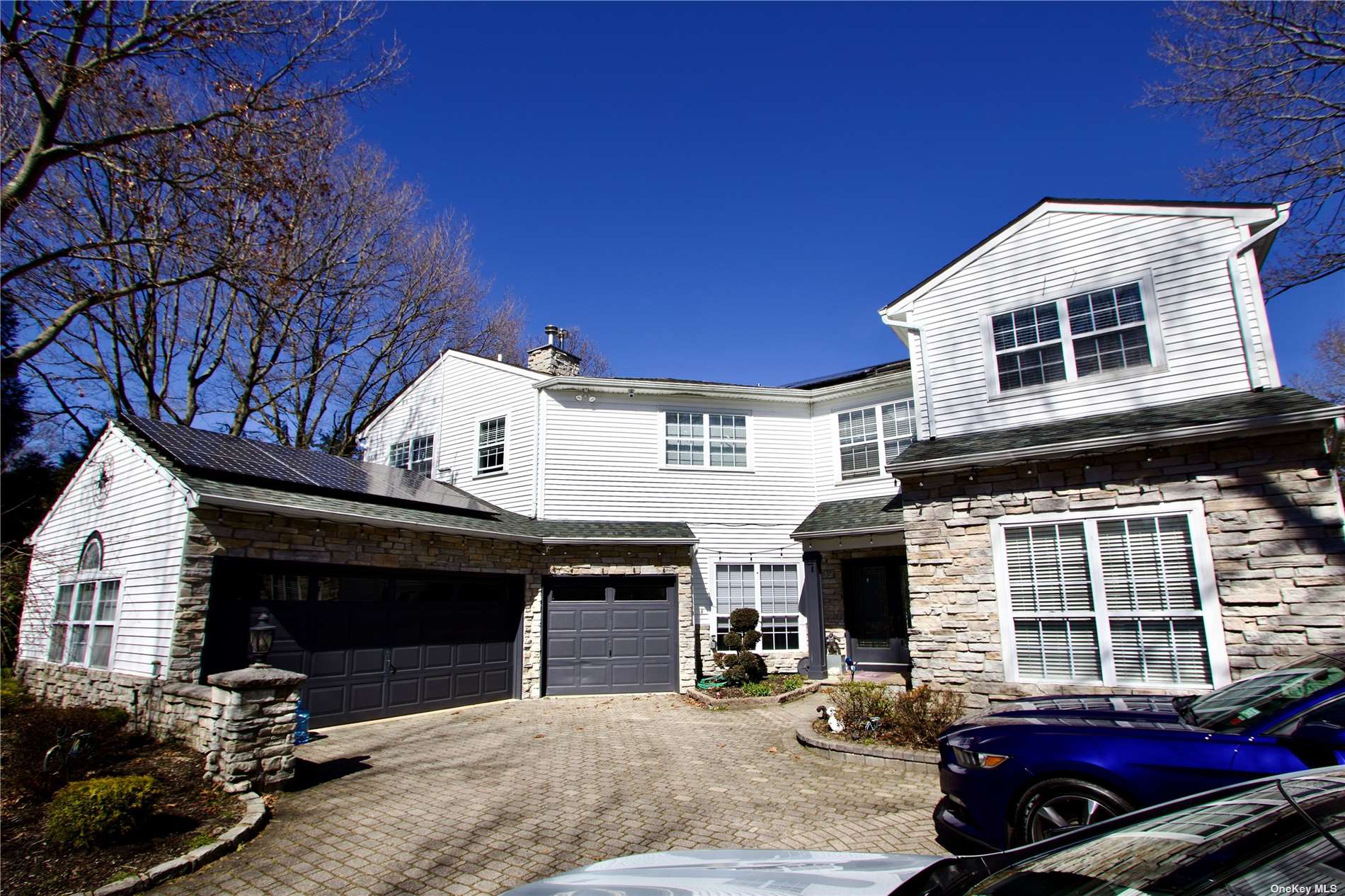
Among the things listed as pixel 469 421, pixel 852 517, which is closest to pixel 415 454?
pixel 469 421

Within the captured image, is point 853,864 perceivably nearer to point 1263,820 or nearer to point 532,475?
point 1263,820

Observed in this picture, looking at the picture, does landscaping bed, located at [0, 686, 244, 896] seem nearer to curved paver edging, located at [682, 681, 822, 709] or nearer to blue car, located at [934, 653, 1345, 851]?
blue car, located at [934, 653, 1345, 851]

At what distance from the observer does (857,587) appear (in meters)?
15.1

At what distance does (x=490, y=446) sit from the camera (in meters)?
17.2

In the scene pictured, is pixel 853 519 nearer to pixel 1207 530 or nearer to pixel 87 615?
pixel 1207 530

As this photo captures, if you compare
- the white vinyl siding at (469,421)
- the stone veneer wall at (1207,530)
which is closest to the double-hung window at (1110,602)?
the stone veneer wall at (1207,530)

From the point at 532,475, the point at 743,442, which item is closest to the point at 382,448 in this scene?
the point at 532,475

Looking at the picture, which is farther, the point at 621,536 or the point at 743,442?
the point at 743,442

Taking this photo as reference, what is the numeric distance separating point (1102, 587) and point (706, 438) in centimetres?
941

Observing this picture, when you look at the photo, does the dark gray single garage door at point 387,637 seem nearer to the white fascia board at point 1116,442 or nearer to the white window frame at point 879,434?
the white window frame at point 879,434

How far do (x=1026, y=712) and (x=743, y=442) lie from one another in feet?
37.8

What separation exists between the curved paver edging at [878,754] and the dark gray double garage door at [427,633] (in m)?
6.32

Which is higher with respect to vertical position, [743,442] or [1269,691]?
[743,442]

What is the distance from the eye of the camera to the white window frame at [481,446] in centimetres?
1664
